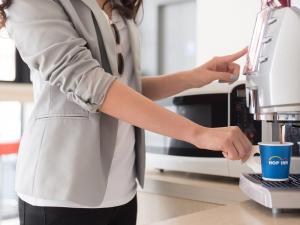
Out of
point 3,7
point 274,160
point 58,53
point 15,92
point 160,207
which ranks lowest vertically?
point 160,207

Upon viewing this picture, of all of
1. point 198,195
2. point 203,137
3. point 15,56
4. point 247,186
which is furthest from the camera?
point 15,56

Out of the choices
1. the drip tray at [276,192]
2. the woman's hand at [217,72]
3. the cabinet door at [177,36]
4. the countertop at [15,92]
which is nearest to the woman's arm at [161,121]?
the drip tray at [276,192]

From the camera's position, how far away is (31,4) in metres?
0.82

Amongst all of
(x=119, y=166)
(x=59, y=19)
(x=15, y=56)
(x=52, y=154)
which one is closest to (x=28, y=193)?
(x=52, y=154)

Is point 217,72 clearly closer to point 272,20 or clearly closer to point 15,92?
point 272,20

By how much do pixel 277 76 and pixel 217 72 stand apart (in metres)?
0.34

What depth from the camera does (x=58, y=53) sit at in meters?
0.79

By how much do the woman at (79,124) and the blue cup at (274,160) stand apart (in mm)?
70

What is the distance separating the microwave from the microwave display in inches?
12.1

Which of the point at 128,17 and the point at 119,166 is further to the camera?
the point at 128,17

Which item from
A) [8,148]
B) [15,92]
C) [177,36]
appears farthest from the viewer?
[177,36]

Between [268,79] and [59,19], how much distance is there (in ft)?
1.47

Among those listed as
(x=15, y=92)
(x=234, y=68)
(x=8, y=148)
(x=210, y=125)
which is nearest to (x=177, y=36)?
(x=15, y=92)

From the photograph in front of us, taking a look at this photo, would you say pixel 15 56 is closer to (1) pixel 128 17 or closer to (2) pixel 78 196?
(1) pixel 128 17
